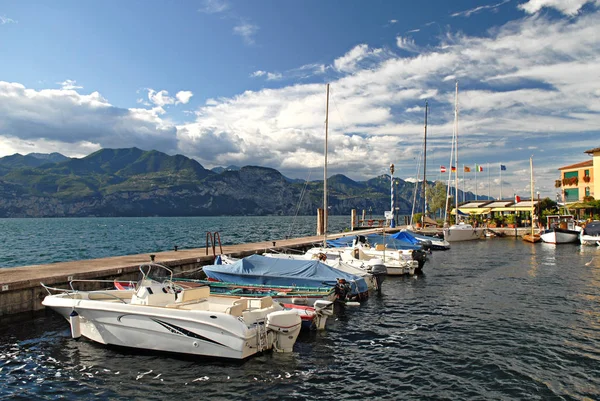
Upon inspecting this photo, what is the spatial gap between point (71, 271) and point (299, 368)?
14.0 metres

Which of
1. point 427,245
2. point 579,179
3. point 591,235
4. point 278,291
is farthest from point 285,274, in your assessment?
point 579,179

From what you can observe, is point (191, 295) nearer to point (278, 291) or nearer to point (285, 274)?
point (278, 291)

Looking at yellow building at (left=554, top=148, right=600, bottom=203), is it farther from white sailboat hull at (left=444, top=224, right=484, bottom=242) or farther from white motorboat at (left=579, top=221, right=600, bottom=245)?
white sailboat hull at (left=444, top=224, right=484, bottom=242)

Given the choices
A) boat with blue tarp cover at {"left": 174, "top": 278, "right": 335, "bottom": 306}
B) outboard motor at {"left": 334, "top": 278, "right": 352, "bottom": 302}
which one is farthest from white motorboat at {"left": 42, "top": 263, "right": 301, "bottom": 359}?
outboard motor at {"left": 334, "top": 278, "right": 352, "bottom": 302}

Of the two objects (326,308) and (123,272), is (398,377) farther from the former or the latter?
(123,272)

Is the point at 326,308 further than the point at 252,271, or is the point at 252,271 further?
the point at 252,271

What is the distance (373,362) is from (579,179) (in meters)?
78.1

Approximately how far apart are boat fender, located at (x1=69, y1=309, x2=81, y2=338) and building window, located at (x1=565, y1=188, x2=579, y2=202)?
273ft

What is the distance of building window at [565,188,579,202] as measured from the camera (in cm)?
7369

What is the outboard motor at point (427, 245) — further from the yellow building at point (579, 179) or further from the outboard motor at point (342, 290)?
the yellow building at point (579, 179)

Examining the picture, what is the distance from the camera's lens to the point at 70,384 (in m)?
10.6

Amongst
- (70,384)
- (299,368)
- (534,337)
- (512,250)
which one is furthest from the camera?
(512,250)

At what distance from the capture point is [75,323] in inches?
535

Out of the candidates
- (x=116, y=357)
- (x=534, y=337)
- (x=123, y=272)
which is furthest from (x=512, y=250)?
(x=116, y=357)
